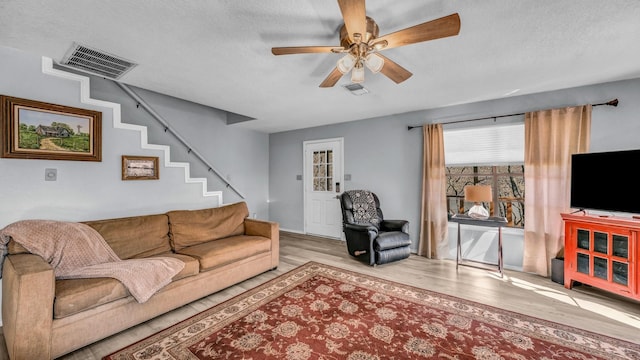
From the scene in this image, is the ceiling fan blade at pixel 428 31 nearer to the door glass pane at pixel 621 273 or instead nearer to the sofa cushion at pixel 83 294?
the sofa cushion at pixel 83 294

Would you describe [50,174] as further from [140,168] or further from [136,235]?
[136,235]

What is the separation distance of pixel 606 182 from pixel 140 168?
530 centimetres

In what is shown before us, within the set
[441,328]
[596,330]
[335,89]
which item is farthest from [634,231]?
[335,89]

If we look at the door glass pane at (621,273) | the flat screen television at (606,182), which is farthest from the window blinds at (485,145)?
the door glass pane at (621,273)

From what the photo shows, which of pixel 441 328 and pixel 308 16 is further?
pixel 441 328

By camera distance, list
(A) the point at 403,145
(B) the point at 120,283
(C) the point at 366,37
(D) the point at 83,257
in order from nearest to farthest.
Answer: (C) the point at 366,37, (B) the point at 120,283, (D) the point at 83,257, (A) the point at 403,145

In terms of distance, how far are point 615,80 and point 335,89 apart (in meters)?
3.22

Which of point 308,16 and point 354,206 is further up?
point 308,16

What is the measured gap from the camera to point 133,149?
3.10 m

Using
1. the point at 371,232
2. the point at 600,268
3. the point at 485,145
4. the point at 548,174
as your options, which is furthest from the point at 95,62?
the point at 600,268

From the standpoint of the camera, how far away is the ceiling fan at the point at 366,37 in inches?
56.9

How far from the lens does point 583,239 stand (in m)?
2.76

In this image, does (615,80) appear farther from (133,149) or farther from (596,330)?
(133,149)

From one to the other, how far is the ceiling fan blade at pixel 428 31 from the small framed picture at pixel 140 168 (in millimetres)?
3086
